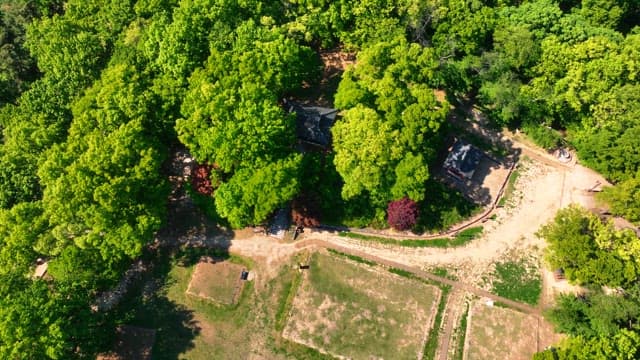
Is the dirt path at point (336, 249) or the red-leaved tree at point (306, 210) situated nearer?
the dirt path at point (336, 249)

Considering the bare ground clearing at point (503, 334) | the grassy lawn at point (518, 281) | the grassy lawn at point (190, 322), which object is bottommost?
the bare ground clearing at point (503, 334)

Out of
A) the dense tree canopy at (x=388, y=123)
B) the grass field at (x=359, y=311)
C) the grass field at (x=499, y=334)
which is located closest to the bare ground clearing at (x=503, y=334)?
the grass field at (x=499, y=334)

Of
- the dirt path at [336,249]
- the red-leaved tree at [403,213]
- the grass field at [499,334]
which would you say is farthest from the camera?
the dirt path at [336,249]

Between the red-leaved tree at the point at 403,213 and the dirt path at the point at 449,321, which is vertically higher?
the red-leaved tree at the point at 403,213

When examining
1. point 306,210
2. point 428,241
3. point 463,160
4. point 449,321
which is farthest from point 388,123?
point 449,321

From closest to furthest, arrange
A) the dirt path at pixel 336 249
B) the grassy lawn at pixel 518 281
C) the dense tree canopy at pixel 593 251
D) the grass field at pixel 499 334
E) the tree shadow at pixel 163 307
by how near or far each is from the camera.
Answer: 1. the dense tree canopy at pixel 593 251
2. the grass field at pixel 499 334
3. the tree shadow at pixel 163 307
4. the grassy lawn at pixel 518 281
5. the dirt path at pixel 336 249

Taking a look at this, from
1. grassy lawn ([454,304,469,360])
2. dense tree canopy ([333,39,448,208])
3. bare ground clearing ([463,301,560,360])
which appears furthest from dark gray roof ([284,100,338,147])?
bare ground clearing ([463,301,560,360])

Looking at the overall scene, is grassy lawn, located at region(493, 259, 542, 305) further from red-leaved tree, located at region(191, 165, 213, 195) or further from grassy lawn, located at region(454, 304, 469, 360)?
red-leaved tree, located at region(191, 165, 213, 195)

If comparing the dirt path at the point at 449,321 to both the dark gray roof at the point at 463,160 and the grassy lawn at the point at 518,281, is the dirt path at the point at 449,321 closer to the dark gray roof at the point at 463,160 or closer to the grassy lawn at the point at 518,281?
the grassy lawn at the point at 518,281
